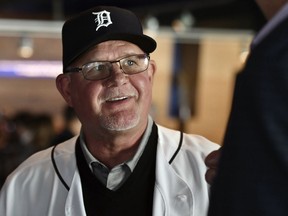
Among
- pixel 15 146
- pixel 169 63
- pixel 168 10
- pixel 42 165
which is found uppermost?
pixel 168 10

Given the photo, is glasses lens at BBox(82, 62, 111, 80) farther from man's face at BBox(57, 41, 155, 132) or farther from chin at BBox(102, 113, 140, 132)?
chin at BBox(102, 113, 140, 132)

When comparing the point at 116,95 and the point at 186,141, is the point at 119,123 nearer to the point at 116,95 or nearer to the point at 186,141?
the point at 116,95

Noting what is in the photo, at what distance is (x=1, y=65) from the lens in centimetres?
791

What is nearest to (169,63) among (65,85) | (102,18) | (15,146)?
(15,146)

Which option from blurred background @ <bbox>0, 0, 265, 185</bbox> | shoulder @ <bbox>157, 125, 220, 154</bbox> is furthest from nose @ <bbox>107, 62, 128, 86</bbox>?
blurred background @ <bbox>0, 0, 265, 185</bbox>

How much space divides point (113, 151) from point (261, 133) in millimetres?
1064

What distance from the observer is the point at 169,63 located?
8836 mm

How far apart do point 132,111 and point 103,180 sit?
23 cm

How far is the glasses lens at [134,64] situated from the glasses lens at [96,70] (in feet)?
0.16

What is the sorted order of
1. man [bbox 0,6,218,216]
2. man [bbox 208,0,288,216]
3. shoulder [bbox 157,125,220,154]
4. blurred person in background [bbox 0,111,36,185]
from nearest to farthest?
man [bbox 208,0,288,216]
man [bbox 0,6,218,216]
shoulder [bbox 157,125,220,154]
blurred person in background [bbox 0,111,36,185]

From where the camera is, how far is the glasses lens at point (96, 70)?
1.65 m

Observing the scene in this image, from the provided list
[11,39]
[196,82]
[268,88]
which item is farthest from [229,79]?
[268,88]

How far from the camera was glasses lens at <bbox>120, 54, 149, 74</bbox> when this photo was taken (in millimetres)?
1638

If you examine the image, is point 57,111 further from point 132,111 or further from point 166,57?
point 132,111
